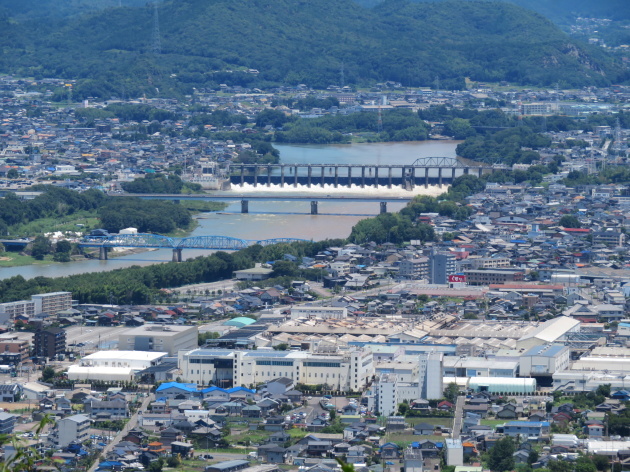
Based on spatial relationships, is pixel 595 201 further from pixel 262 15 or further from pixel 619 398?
pixel 262 15

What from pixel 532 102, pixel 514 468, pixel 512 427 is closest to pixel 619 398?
pixel 512 427

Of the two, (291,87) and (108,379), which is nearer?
(108,379)

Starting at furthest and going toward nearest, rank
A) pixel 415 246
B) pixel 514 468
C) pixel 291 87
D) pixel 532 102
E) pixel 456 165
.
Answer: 1. pixel 291 87
2. pixel 532 102
3. pixel 456 165
4. pixel 415 246
5. pixel 514 468

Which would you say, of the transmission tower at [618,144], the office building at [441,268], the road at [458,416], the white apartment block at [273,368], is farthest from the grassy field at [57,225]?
the road at [458,416]

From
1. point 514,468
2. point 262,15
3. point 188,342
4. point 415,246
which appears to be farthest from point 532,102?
point 514,468

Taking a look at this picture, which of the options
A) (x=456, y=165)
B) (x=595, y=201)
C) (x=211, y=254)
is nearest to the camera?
(x=211, y=254)

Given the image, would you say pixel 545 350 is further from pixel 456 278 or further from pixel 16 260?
pixel 16 260

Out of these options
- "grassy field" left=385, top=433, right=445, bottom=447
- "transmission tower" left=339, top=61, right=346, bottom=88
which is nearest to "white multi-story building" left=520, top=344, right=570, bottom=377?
"grassy field" left=385, top=433, right=445, bottom=447
